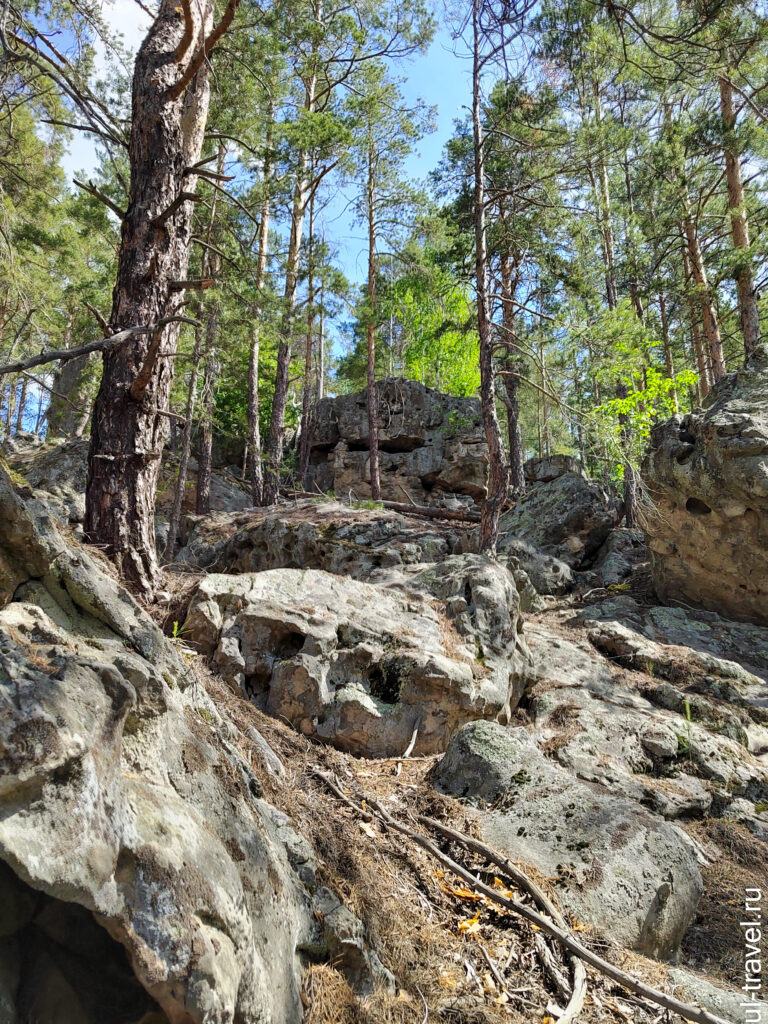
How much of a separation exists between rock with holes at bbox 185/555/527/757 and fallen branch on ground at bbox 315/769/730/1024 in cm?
84

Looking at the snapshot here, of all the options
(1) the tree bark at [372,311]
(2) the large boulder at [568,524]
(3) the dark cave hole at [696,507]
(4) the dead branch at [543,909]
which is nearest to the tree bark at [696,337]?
(2) the large boulder at [568,524]

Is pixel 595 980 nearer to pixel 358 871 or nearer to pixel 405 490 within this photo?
pixel 358 871

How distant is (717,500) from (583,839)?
643cm

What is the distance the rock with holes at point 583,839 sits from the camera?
3.16 m

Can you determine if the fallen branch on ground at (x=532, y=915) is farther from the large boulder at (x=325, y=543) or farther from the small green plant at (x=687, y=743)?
the large boulder at (x=325, y=543)

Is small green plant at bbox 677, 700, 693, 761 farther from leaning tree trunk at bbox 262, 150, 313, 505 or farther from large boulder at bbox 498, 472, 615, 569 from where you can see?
leaning tree trunk at bbox 262, 150, 313, 505

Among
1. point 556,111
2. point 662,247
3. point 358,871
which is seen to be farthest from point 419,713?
point 662,247

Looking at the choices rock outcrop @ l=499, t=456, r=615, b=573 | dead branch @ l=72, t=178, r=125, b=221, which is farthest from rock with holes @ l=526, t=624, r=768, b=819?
dead branch @ l=72, t=178, r=125, b=221

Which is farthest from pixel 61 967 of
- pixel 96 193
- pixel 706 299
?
pixel 706 299

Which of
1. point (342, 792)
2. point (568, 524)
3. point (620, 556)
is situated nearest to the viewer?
point (342, 792)

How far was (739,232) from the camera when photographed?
11664 mm

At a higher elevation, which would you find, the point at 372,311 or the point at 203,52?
the point at 372,311

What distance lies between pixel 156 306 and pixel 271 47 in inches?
207

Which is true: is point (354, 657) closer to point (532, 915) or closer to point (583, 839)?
point (583, 839)
